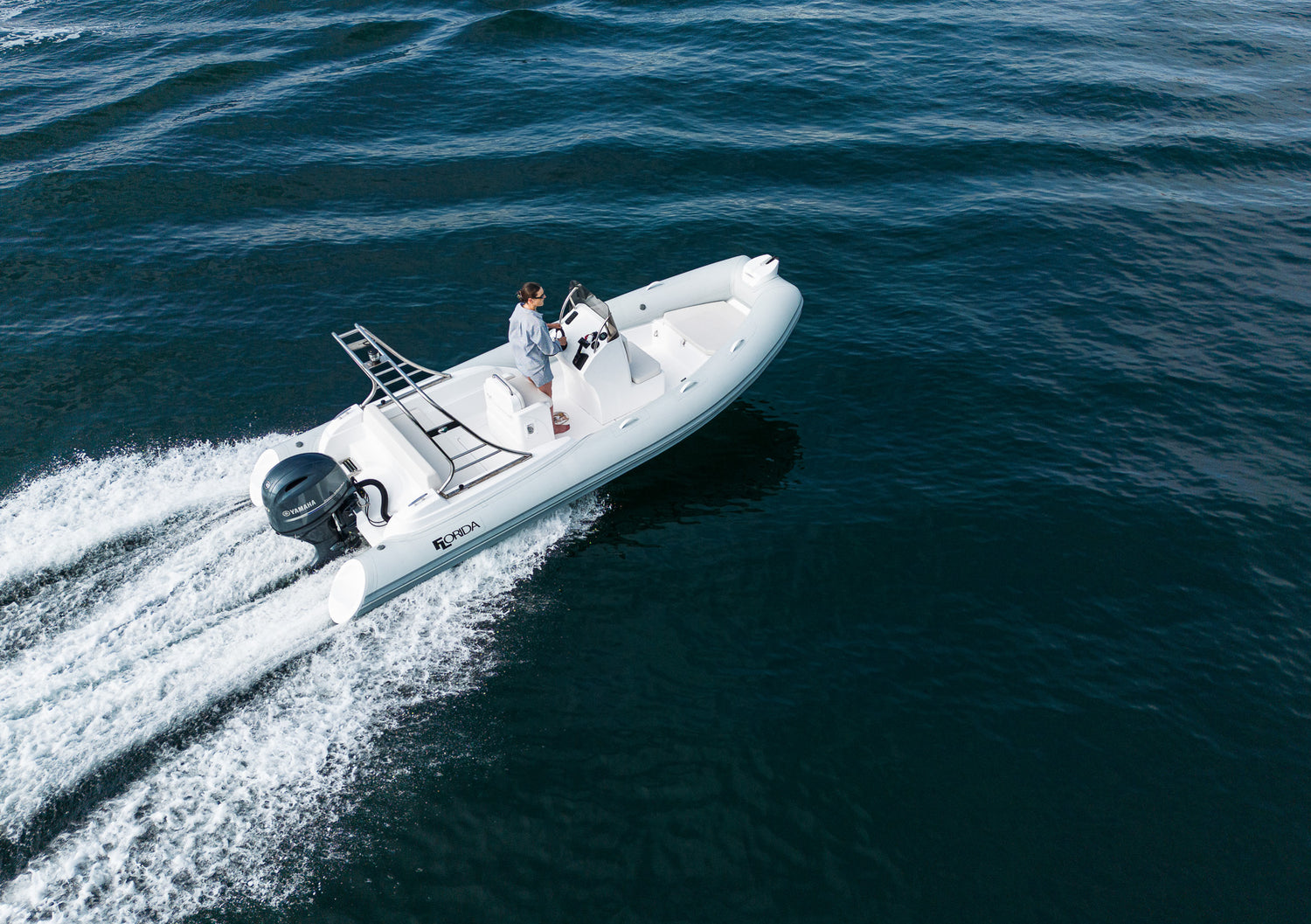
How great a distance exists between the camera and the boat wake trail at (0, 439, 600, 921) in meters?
7.90

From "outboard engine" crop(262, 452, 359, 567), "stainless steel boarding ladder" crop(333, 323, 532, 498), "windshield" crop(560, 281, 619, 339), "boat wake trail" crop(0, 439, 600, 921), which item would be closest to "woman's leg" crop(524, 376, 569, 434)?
"stainless steel boarding ladder" crop(333, 323, 532, 498)

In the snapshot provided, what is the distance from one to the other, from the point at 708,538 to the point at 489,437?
3865 mm

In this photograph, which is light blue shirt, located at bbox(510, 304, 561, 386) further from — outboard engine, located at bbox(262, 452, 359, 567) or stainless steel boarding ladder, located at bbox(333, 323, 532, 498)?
outboard engine, located at bbox(262, 452, 359, 567)

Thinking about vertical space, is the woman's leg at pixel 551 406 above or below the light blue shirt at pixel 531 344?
below

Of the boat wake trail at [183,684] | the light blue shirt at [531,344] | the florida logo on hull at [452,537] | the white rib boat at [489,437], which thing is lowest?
the boat wake trail at [183,684]

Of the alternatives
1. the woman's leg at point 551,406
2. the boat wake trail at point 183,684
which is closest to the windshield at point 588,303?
the woman's leg at point 551,406

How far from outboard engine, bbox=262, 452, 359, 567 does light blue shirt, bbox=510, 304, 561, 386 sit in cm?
310

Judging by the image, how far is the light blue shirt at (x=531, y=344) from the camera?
11.4 m

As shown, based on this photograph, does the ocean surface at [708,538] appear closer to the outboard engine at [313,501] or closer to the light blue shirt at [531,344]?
the outboard engine at [313,501]

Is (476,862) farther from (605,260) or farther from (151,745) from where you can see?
(605,260)

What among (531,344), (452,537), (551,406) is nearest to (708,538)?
(551,406)

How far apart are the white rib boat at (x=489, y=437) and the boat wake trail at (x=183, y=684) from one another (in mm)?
680

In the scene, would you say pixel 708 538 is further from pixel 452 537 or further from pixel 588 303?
pixel 588 303

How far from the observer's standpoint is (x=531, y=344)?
11.6m
